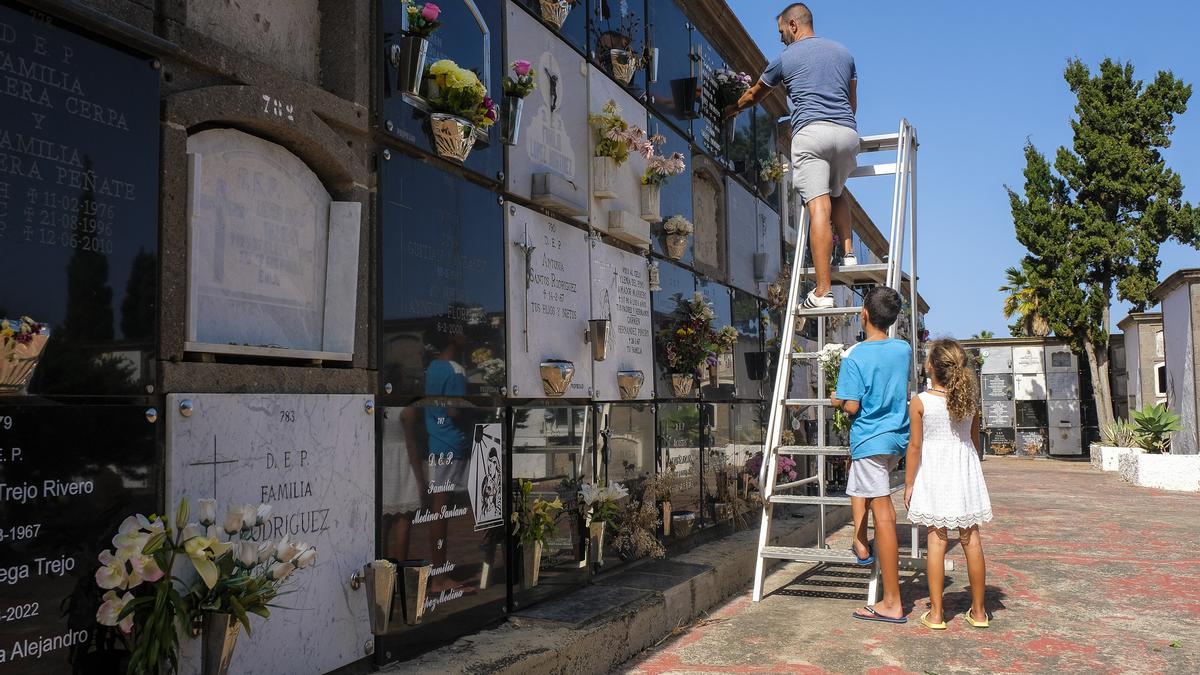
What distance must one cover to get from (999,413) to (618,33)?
27149 millimetres

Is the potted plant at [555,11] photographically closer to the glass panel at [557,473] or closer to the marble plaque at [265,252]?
the glass panel at [557,473]

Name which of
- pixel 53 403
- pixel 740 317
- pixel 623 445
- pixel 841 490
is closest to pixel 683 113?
pixel 740 317

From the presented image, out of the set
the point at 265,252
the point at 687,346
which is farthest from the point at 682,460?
the point at 265,252

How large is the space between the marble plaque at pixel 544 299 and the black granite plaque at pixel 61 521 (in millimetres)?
2234

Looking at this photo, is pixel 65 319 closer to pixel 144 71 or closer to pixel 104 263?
pixel 104 263

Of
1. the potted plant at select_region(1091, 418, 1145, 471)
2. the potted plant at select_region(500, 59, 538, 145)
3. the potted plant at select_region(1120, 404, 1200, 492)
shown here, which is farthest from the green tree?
the potted plant at select_region(500, 59, 538, 145)

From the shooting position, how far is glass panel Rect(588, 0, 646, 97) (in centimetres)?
589

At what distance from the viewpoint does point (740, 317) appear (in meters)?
8.62

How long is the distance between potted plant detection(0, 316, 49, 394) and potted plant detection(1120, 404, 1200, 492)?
15.3m

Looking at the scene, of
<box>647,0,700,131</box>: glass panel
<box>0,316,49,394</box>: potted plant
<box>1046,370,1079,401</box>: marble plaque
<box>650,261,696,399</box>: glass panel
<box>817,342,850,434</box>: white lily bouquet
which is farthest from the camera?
<box>1046,370,1079,401</box>: marble plaque

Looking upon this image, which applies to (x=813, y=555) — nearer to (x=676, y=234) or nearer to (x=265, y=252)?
(x=676, y=234)

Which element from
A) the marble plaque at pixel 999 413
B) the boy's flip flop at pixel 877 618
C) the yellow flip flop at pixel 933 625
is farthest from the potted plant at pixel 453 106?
the marble plaque at pixel 999 413

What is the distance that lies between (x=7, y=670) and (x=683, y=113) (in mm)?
6237

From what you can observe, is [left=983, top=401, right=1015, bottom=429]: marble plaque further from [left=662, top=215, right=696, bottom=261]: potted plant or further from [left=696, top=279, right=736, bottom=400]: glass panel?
[left=662, top=215, right=696, bottom=261]: potted plant
